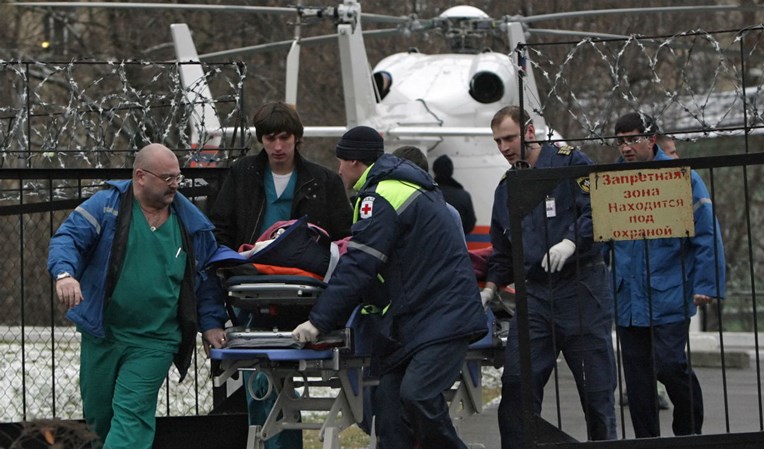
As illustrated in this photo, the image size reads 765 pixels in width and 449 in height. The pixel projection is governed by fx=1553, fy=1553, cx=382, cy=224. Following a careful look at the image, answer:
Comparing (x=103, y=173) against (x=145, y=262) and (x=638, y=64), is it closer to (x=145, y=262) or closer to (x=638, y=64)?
(x=145, y=262)

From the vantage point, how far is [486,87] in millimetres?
18469

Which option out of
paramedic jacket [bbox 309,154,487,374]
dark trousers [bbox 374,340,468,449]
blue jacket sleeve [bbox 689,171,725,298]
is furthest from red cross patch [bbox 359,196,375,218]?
blue jacket sleeve [bbox 689,171,725,298]

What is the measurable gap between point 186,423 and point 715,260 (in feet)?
9.83

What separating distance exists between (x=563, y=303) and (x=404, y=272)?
98cm

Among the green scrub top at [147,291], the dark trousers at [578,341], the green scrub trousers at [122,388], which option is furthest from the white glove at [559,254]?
the green scrub trousers at [122,388]

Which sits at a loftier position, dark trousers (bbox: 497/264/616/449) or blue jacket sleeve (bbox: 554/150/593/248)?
blue jacket sleeve (bbox: 554/150/593/248)

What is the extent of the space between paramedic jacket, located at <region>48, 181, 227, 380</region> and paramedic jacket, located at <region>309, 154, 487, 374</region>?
0.80 metres

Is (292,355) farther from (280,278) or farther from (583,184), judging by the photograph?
(583,184)

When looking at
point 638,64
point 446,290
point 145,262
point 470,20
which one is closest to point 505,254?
point 446,290

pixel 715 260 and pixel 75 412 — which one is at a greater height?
pixel 715 260

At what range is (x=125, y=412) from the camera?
7.22 metres

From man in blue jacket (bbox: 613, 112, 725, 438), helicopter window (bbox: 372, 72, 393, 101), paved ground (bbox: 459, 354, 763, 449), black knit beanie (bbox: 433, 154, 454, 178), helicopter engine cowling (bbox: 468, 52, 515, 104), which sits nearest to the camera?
man in blue jacket (bbox: 613, 112, 725, 438)

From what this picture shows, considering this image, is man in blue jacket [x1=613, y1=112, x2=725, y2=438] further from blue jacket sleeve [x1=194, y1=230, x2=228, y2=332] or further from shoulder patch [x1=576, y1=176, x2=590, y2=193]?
blue jacket sleeve [x1=194, y1=230, x2=228, y2=332]

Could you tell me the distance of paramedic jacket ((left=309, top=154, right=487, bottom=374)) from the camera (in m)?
6.88
